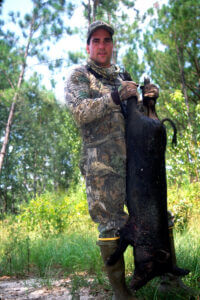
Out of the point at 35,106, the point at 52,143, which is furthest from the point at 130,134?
the point at 52,143

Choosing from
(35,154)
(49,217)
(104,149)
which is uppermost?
(35,154)

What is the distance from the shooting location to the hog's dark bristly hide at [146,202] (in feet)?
6.16

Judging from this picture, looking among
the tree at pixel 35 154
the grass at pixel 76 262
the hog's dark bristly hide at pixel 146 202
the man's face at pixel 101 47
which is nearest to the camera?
the hog's dark bristly hide at pixel 146 202

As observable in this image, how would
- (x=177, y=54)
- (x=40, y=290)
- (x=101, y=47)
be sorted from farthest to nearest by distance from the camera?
(x=177, y=54) < (x=40, y=290) < (x=101, y=47)

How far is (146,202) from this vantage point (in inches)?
76.8

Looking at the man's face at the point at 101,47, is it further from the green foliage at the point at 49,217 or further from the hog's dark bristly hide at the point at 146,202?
the green foliage at the point at 49,217

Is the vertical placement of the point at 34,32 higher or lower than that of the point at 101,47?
higher

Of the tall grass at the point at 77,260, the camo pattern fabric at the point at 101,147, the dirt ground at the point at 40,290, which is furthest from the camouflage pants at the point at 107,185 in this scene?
the dirt ground at the point at 40,290

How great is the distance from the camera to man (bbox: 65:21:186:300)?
2168 mm

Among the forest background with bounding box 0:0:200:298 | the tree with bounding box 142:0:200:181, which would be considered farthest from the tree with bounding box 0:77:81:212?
the tree with bounding box 142:0:200:181

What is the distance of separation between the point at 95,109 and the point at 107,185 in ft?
1.86

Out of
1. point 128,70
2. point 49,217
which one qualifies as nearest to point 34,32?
point 128,70

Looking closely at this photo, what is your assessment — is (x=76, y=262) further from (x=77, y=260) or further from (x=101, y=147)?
(x=101, y=147)

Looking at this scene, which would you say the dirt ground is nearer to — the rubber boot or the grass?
the grass
